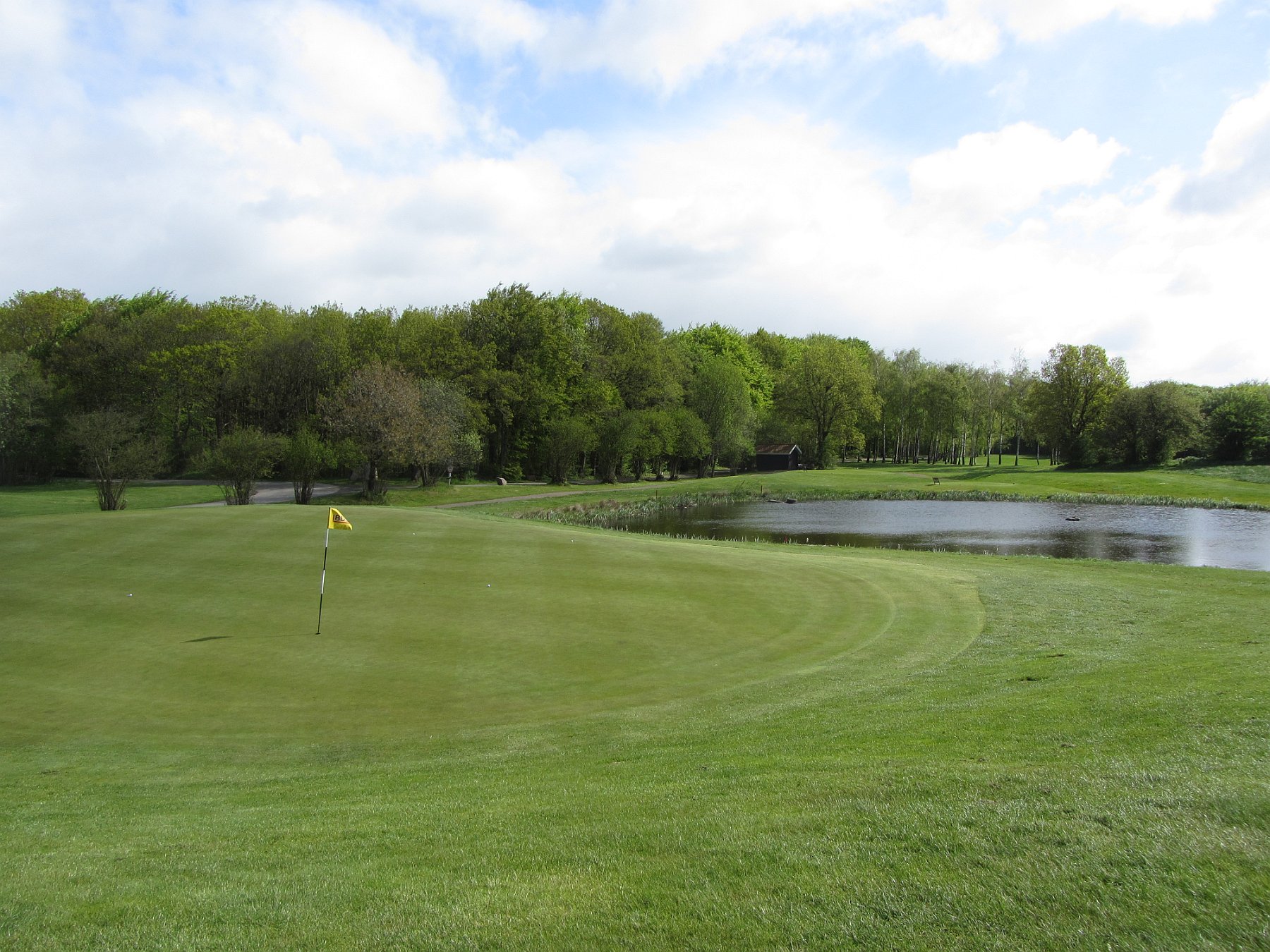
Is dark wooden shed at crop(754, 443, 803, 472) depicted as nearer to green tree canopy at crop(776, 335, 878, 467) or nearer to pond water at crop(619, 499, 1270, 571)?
green tree canopy at crop(776, 335, 878, 467)

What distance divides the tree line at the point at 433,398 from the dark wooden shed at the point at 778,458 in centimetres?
480

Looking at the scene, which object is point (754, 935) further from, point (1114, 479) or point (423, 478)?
point (1114, 479)

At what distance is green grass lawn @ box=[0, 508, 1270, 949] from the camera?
17.3 ft

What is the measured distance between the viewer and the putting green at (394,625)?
12.6m

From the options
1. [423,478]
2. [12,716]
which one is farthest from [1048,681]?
[423,478]

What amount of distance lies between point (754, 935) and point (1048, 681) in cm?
917

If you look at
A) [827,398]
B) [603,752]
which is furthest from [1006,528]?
[827,398]

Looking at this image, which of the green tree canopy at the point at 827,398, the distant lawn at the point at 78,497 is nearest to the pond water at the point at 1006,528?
the distant lawn at the point at 78,497

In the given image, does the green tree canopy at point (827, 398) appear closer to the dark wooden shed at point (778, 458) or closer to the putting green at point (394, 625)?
the dark wooden shed at point (778, 458)

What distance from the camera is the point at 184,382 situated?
231 ft

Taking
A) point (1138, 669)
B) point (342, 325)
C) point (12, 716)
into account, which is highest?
point (342, 325)

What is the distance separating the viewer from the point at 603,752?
34.0 feet

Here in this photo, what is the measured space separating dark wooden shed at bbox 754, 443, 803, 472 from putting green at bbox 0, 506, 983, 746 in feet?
274

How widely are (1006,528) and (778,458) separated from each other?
2348 inches
